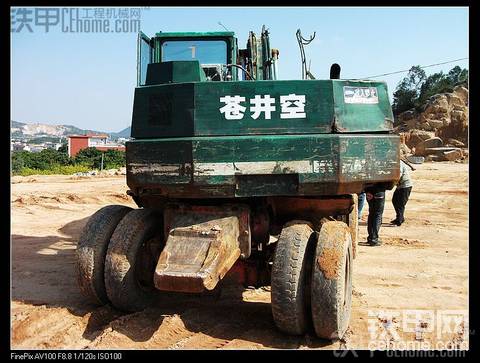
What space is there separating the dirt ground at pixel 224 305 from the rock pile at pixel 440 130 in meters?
19.3

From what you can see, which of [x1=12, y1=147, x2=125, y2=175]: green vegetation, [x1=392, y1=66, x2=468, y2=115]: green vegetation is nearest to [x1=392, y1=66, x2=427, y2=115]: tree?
[x1=392, y1=66, x2=468, y2=115]: green vegetation

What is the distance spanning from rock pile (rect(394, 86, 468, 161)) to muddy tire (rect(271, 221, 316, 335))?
80.3 feet

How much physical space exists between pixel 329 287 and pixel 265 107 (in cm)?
148

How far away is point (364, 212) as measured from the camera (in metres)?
12.0

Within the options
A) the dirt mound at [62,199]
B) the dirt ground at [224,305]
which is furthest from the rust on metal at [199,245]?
the dirt mound at [62,199]

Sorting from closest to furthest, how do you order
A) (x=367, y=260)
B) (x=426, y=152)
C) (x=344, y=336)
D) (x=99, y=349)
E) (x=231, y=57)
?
(x=99, y=349) < (x=344, y=336) < (x=231, y=57) < (x=367, y=260) < (x=426, y=152)

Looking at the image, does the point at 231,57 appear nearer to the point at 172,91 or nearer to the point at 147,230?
the point at 172,91

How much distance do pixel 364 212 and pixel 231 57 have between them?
6.81 metres

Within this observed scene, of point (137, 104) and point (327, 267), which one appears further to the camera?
point (137, 104)

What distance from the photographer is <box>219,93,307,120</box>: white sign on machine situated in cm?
432

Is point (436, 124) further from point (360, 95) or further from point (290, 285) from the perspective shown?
point (290, 285)

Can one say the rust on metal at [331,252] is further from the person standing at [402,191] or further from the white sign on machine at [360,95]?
the person standing at [402,191]

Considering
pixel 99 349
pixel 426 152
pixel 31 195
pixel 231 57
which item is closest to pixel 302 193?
pixel 99 349

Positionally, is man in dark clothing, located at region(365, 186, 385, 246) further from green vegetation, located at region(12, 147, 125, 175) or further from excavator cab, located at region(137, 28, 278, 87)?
green vegetation, located at region(12, 147, 125, 175)
